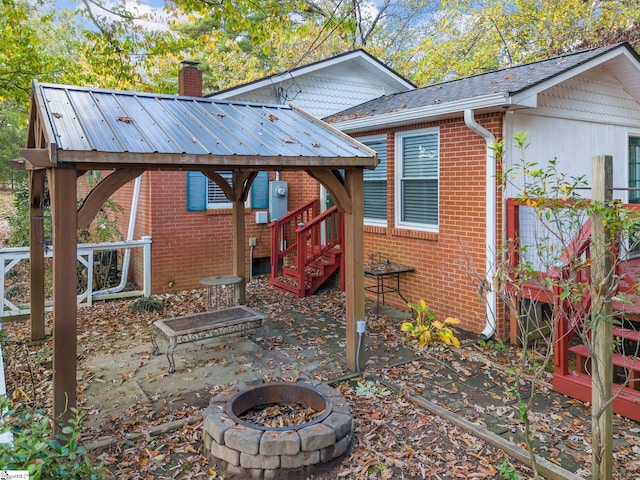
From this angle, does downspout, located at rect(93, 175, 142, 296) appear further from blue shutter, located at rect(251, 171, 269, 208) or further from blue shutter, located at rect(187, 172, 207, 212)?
blue shutter, located at rect(251, 171, 269, 208)

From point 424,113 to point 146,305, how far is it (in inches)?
226

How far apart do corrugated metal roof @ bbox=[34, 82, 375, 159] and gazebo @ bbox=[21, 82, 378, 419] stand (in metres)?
0.01

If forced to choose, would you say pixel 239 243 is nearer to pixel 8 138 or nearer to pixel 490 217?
pixel 490 217

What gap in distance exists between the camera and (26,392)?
5008 mm

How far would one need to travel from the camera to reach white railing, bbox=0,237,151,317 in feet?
25.4

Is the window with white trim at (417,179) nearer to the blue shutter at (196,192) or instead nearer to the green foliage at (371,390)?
the green foliage at (371,390)

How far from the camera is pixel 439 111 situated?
677cm

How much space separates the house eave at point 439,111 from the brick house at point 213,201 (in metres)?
2.77

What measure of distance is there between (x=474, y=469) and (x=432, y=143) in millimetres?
5232

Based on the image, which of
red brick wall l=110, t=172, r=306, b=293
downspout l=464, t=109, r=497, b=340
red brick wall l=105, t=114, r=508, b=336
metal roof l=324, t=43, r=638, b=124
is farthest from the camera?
red brick wall l=110, t=172, r=306, b=293

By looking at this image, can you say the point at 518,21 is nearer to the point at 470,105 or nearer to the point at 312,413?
the point at 470,105

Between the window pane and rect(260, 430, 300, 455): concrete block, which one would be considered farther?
the window pane

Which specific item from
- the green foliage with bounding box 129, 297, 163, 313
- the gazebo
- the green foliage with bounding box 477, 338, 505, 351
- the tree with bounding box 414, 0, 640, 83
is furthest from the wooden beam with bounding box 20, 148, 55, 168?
the tree with bounding box 414, 0, 640, 83

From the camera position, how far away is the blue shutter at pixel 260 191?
10.8 metres
